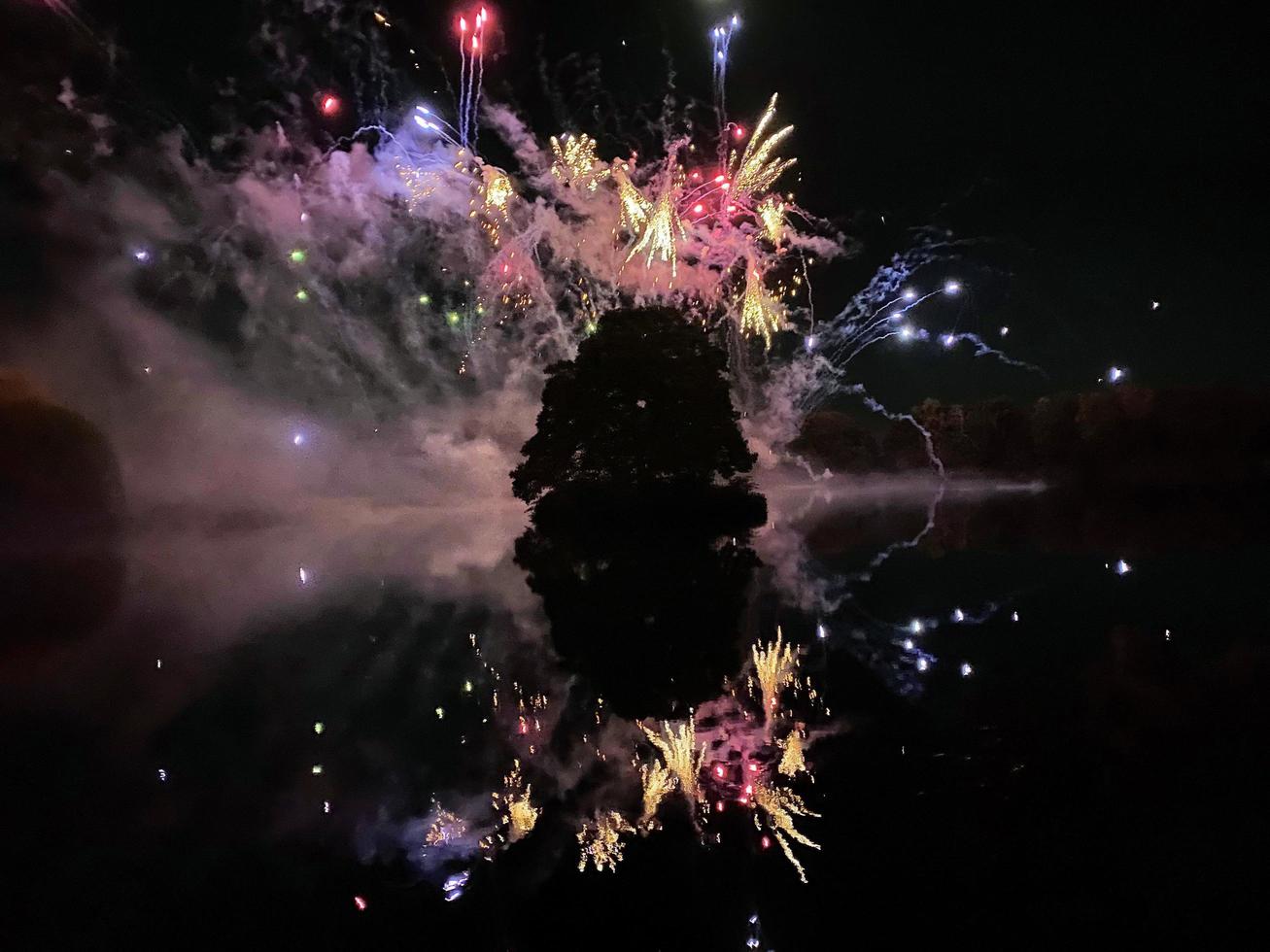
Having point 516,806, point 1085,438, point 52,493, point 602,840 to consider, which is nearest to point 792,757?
point 602,840

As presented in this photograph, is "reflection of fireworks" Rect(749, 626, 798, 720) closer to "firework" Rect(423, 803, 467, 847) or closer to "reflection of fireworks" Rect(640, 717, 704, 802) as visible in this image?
"reflection of fireworks" Rect(640, 717, 704, 802)

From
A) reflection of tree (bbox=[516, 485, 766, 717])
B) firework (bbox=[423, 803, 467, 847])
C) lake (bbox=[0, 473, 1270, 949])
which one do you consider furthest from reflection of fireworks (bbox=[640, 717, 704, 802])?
firework (bbox=[423, 803, 467, 847])

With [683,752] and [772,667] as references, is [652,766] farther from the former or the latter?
[772,667]

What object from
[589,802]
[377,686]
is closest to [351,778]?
[589,802]

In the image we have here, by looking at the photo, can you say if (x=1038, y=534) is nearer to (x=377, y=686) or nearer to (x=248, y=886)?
(x=377, y=686)

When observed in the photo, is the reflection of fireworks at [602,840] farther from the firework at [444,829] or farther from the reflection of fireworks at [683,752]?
the firework at [444,829]

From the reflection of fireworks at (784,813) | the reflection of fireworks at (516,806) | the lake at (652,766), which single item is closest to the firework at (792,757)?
the lake at (652,766)
